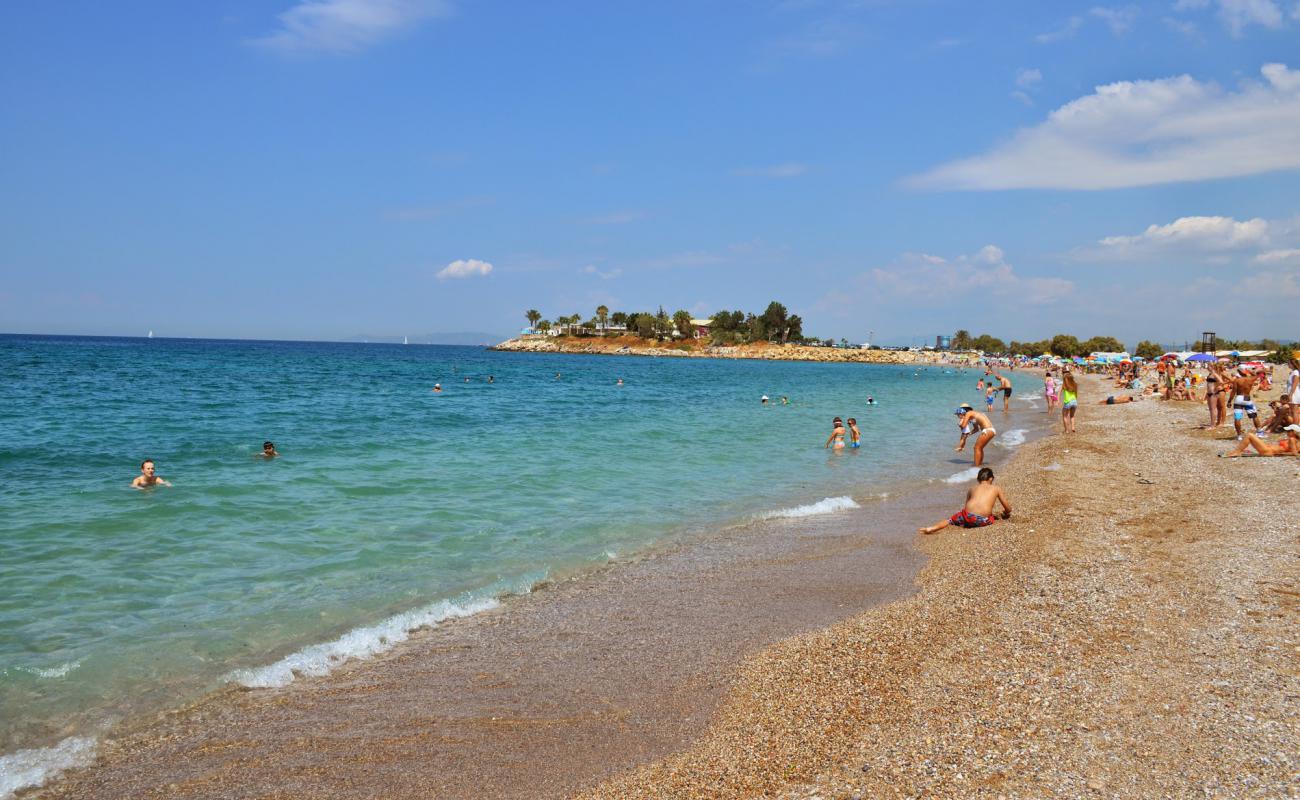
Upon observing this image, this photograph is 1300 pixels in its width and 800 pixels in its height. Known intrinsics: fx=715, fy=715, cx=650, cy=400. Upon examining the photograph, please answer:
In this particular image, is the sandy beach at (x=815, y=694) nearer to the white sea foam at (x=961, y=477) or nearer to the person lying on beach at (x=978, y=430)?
the white sea foam at (x=961, y=477)

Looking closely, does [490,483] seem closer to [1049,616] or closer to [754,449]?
[754,449]

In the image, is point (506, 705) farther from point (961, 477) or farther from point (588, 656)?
point (961, 477)

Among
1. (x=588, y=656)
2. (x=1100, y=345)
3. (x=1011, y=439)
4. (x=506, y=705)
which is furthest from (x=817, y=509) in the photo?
(x=1100, y=345)

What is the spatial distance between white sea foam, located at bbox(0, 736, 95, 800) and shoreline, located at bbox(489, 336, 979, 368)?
140029mm

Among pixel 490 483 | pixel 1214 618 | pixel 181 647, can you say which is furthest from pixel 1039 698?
pixel 490 483

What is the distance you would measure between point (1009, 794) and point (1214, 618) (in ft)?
14.2

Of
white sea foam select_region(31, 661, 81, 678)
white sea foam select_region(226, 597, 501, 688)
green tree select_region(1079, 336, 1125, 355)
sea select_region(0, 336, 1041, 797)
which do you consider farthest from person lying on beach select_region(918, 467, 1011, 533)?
green tree select_region(1079, 336, 1125, 355)

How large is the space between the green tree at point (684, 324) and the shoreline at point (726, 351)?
5.62 meters

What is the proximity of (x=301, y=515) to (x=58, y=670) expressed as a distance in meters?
6.05

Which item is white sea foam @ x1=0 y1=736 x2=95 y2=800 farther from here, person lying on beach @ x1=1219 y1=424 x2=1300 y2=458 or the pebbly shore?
person lying on beach @ x1=1219 y1=424 x2=1300 y2=458

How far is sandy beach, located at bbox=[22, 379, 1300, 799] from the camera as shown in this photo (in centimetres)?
462

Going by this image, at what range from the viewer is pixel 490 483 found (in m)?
15.8

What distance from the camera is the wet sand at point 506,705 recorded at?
16.0 feet

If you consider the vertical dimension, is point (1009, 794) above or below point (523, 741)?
above
